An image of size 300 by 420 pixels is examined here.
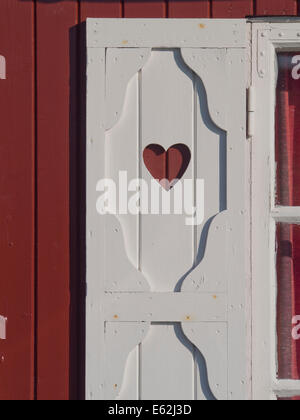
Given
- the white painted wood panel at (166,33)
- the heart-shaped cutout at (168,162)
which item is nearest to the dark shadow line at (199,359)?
the heart-shaped cutout at (168,162)

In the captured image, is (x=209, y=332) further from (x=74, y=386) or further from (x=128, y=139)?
(x=128, y=139)

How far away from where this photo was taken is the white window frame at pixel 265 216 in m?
2.41

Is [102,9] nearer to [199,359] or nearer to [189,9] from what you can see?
[189,9]

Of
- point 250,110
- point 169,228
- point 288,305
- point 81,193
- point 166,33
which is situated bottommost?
point 288,305

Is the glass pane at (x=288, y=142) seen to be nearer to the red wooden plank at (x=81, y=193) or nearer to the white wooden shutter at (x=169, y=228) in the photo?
the white wooden shutter at (x=169, y=228)

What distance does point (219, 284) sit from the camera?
2.36 metres
